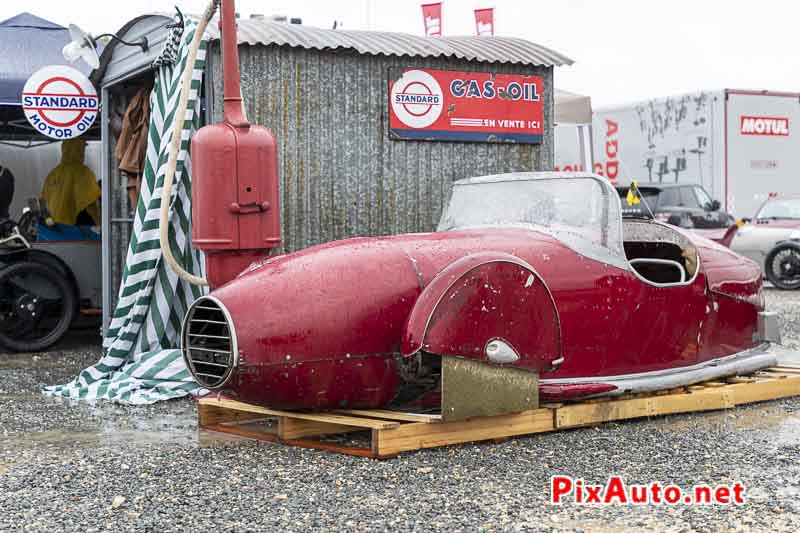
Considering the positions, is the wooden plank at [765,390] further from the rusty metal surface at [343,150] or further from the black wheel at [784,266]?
the black wheel at [784,266]

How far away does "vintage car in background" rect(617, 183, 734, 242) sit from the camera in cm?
1716

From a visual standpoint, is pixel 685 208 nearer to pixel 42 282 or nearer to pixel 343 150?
pixel 343 150

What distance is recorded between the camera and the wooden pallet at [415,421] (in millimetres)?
5207

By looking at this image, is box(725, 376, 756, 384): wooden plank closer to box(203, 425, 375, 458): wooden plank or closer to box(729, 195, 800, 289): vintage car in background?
box(203, 425, 375, 458): wooden plank

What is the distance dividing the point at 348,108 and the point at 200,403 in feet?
10.6

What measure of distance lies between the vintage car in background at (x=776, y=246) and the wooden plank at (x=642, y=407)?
994 centimetres

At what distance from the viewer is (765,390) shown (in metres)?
6.80

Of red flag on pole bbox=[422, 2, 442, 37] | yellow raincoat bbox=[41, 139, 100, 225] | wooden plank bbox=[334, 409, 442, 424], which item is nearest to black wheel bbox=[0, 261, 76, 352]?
yellow raincoat bbox=[41, 139, 100, 225]

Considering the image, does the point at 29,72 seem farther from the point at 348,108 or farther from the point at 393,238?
the point at 393,238

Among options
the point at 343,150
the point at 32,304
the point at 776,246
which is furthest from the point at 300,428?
the point at 776,246

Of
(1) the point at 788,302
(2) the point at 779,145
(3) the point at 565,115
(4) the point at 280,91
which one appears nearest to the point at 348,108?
(4) the point at 280,91

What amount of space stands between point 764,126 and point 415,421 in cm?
1491

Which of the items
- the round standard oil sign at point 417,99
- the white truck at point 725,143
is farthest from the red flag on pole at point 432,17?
the round standard oil sign at point 417,99

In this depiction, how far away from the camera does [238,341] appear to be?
504 cm
